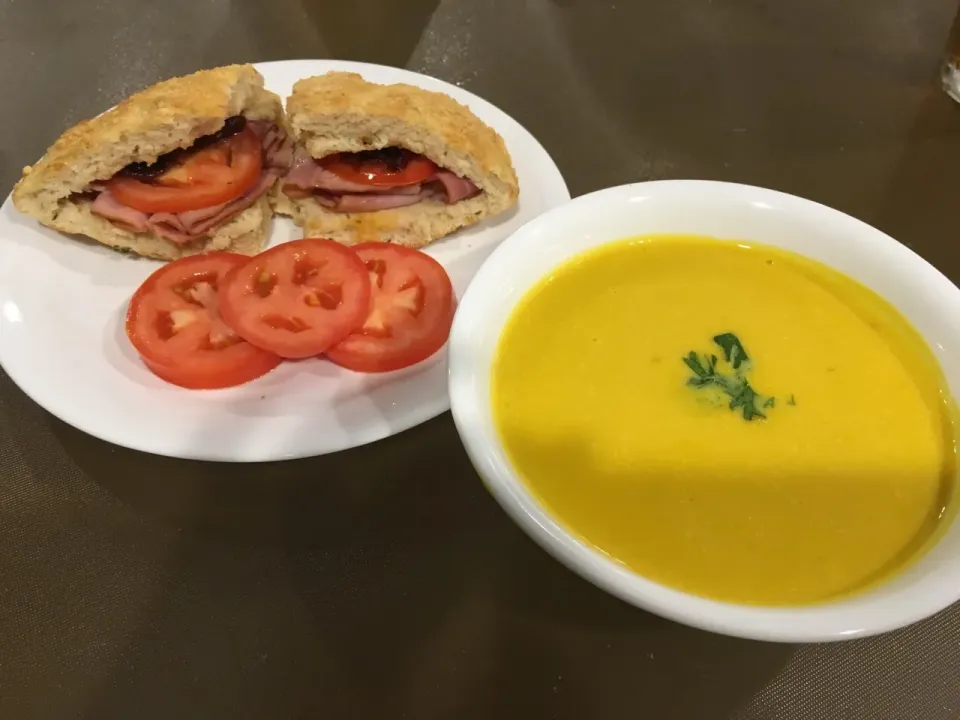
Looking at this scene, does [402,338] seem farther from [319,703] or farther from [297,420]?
[319,703]

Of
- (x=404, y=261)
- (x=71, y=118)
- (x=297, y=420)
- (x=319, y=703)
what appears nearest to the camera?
(x=319, y=703)

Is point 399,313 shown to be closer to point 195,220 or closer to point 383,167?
point 383,167

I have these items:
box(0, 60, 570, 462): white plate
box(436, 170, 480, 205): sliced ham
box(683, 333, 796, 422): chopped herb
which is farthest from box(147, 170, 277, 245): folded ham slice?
box(683, 333, 796, 422): chopped herb

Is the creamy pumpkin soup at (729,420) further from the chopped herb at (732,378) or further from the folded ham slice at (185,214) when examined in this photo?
the folded ham slice at (185,214)

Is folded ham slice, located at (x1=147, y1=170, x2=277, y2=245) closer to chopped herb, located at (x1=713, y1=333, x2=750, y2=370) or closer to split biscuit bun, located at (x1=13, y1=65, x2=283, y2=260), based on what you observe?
split biscuit bun, located at (x1=13, y1=65, x2=283, y2=260)

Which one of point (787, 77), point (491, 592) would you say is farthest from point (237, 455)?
point (787, 77)

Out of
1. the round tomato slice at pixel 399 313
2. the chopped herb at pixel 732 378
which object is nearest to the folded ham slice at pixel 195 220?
the round tomato slice at pixel 399 313
